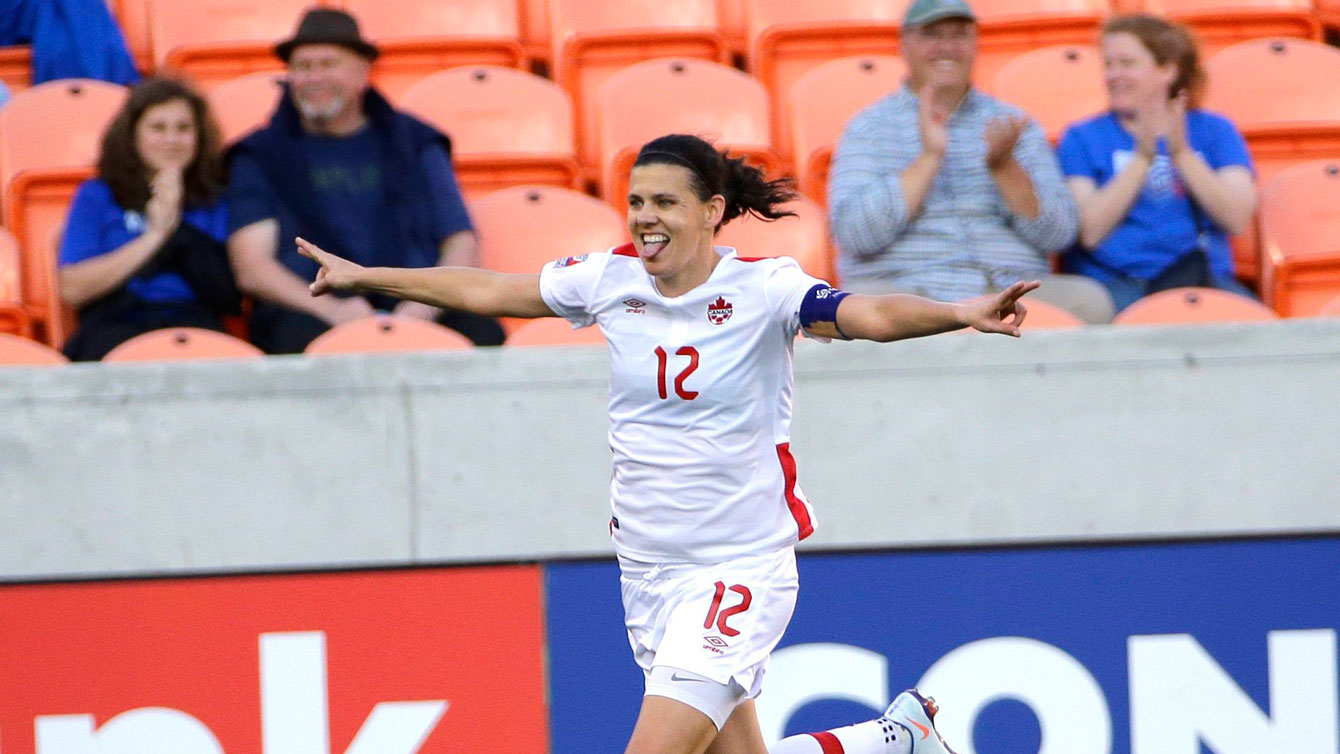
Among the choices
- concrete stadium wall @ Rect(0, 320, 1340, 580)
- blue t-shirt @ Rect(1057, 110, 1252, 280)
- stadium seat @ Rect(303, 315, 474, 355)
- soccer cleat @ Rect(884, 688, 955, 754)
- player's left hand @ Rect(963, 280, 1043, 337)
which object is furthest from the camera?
blue t-shirt @ Rect(1057, 110, 1252, 280)

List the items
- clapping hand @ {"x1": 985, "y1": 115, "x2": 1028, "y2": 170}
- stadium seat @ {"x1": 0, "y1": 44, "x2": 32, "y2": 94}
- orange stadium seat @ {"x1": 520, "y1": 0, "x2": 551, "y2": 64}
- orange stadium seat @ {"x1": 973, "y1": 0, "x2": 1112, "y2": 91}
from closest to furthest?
1. clapping hand @ {"x1": 985, "y1": 115, "x2": 1028, "y2": 170}
2. stadium seat @ {"x1": 0, "y1": 44, "x2": 32, "y2": 94}
3. orange stadium seat @ {"x1": 973, "y1": 0, "x2": 1112, "y2": 91}
4. orange stadium seat @ {"x1": 520, "y1": 0, "x2": 551, "y2": 64}

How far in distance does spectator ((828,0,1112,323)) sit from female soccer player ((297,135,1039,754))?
4.42ft

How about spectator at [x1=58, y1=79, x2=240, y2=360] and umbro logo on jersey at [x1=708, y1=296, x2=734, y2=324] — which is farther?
spectator at [x1=58, y1=79, x2=240, y2=360]

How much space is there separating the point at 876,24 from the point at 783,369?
3.19 metres

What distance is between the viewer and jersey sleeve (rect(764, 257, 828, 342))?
3.70 meters

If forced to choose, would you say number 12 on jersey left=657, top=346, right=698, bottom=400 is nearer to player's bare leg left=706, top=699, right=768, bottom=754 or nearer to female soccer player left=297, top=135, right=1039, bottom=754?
female soccer player left=297, top=135, right=1039, bottom=754

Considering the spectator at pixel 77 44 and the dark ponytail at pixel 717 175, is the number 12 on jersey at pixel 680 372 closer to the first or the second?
the dark ponytail at pixel 717 175

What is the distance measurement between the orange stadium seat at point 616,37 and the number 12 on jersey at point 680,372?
2.93 meters

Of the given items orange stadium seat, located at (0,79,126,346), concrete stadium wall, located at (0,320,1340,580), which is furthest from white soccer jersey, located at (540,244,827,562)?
orange stadium seat, located at (0,79,126,346)

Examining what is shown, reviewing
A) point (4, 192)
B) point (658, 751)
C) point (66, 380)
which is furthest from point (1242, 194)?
point (4, 192)

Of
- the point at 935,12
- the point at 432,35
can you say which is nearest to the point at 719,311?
the point at 935,12

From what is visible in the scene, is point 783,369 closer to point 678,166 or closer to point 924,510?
point 678,166

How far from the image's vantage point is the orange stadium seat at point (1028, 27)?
21.8 ft

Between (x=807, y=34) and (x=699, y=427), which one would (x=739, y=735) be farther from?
(x=807, y=34)
